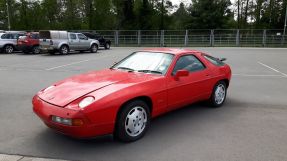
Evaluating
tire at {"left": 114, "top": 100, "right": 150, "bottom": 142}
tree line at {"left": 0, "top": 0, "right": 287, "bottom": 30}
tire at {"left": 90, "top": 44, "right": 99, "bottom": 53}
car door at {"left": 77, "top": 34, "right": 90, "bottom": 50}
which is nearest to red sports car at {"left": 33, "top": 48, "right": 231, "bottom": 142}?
tire at {"left": 114, "top": 100, "right": 150, "bottom": 142}

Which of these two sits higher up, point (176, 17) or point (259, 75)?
point (176, 17)

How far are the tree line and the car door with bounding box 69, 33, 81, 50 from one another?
25.4 m

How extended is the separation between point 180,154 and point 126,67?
2189 mm

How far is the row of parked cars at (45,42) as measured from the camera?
20500mm

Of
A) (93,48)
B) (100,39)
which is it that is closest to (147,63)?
(93,48)

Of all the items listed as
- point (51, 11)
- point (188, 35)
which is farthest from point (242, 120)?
point (51, 11)

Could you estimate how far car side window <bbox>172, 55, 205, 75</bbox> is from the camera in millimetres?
5320

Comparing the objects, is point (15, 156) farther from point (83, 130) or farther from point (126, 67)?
point (126, 67)

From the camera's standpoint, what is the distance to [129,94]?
425cm

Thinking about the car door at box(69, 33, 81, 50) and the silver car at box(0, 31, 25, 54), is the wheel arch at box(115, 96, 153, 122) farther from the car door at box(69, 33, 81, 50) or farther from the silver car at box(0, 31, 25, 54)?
the silver car at box(0, 31, 25, 54)

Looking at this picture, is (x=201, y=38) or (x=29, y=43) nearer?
(x=29, y=43)

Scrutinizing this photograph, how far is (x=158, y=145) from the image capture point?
14.1 ft

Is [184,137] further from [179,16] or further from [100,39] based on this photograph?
[179,16]

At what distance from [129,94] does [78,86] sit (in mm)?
895
